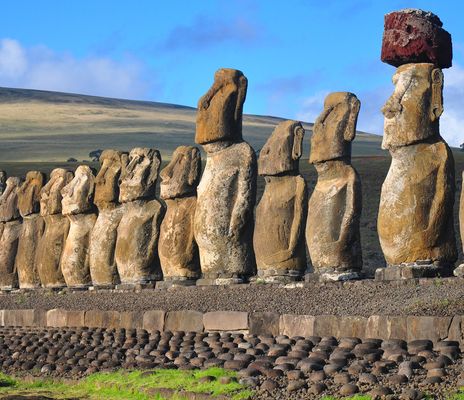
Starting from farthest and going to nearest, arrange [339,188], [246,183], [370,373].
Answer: [246,183], [339,188], [370,373]

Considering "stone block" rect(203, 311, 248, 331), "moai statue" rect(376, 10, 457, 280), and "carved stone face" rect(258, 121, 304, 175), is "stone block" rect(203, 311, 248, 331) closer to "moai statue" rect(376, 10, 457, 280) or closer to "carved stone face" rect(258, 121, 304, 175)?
"moai statue" rect(376, 10, 457, 280)

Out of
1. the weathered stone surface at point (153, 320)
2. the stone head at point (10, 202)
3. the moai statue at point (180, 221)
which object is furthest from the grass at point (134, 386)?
the stone head at point (10, 202)

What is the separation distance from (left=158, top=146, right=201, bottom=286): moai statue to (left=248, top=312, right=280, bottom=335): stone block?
4.82 meters

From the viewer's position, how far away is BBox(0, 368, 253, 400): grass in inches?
408

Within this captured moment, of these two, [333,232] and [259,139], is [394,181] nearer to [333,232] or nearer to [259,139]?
[333,232]

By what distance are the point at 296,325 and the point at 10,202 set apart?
42.8 ft

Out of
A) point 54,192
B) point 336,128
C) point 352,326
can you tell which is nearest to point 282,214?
point 336,128

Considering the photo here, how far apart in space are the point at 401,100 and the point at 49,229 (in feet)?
32.2

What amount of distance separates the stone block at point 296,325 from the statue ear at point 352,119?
3769 mm

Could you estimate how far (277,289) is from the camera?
1499 centimetres

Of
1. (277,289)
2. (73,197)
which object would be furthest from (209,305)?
(73,197)

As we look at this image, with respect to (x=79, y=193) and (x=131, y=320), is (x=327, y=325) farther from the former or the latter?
(x=79, y=193)

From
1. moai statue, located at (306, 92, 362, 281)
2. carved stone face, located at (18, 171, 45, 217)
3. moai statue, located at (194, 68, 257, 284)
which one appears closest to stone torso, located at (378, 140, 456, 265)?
moai statue, located at (306, 92, 362, 281)

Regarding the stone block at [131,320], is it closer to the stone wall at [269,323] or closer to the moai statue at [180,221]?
the stone wall at [269,323]
